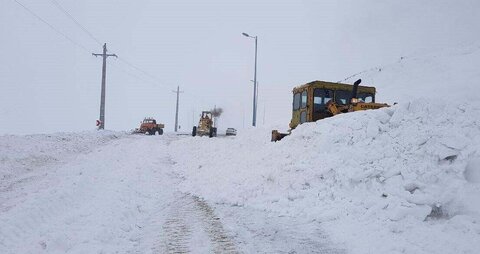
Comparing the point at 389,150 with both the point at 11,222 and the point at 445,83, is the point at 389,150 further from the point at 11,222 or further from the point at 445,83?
the point at 445,83

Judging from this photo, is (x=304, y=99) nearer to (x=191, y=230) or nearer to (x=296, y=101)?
(x=296, y=101)

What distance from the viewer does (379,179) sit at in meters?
8.37

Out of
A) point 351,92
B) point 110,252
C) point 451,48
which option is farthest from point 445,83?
point 110,252

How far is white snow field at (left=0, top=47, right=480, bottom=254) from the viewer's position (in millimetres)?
6242

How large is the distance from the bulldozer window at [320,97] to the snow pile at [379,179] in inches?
157

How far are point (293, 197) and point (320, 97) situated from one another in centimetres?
856

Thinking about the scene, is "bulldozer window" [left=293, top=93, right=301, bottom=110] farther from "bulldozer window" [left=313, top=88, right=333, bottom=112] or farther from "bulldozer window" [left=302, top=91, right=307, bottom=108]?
"bulldozer window" [left=313, top=88, right=333, bottom=112]

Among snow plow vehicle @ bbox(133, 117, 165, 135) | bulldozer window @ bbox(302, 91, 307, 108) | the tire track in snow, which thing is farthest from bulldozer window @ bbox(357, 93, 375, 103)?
snow plow vehicle @ bbox(133, 117, 165, 135)

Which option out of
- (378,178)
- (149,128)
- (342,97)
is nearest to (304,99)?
(342,97)

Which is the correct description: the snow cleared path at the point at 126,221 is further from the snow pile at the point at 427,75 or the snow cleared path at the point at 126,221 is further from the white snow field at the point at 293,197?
the snow pile at the point at 427,75

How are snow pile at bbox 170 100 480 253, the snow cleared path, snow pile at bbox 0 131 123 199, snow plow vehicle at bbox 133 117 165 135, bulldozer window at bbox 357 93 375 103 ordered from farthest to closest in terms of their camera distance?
snow plow vehicle at bbox 133 117 165 135, bulldozer window at bbox 357 93 375 103, snow pile at bbox 0 131 123 199, snow pile at bbox 170 100 480 253, the snow cleared path

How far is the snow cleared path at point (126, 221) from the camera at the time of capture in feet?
19.6

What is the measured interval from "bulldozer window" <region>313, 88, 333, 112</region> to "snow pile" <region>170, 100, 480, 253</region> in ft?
13.1

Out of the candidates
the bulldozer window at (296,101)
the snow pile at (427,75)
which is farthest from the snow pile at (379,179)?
the snow pile at (427,75)
